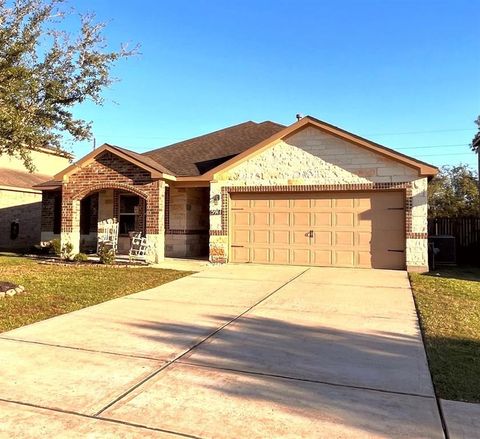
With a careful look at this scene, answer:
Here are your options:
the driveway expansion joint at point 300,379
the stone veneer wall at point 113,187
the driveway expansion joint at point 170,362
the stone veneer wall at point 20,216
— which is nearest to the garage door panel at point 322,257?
the stone veneer wall at point 113,187

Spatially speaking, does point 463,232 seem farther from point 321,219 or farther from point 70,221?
point 70,221

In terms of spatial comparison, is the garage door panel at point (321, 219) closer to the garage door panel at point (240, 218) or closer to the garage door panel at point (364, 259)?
the garage door panel at point (364, 259)

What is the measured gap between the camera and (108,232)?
17359 mm

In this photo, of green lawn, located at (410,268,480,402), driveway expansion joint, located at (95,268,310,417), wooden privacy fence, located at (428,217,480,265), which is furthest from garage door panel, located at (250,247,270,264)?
wooden privacy fence, located at (428,217,480,265)

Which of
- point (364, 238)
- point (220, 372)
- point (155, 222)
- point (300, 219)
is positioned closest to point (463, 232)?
point (364, 238)

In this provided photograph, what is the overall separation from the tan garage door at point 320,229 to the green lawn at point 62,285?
3285 millimetres

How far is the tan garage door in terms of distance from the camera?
13.5 m

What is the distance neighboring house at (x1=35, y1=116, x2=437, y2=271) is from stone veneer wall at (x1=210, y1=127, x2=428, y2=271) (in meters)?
0.03

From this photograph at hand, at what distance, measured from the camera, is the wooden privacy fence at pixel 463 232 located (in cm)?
1667

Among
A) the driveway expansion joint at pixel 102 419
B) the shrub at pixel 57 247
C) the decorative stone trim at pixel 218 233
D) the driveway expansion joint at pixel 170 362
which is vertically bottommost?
the driveway expansion joint at pixel 102 419

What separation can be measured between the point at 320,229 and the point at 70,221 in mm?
8797

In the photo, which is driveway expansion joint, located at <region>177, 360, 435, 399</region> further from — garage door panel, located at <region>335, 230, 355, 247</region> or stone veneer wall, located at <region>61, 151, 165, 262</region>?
stone veneer wall, located at <region>61, 151, 165, 262</region>

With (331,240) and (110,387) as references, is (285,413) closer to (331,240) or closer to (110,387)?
(110,387)

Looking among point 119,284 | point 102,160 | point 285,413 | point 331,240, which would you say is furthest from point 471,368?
point 102,160
